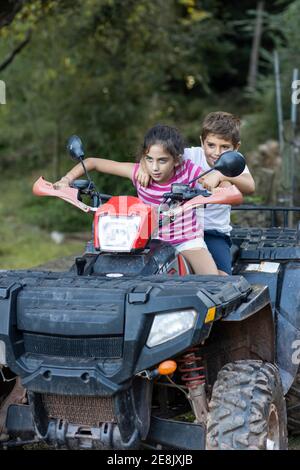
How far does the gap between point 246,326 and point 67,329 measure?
1021 millimetres

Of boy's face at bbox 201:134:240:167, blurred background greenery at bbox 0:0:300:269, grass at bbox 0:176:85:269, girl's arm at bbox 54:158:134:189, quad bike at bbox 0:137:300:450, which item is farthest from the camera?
blurred background greenery at bbox 0:0:300:269

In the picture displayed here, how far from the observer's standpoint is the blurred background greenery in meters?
13.3

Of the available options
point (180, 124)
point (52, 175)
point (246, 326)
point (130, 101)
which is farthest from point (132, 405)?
point (180, 124)

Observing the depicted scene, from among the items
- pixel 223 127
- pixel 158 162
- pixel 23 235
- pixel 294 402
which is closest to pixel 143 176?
pixel 158 162

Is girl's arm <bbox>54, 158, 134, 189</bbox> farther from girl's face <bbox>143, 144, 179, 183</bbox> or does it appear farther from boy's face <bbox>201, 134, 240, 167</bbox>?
boy's face <bbox>201, 134, 240, 167</bbox>

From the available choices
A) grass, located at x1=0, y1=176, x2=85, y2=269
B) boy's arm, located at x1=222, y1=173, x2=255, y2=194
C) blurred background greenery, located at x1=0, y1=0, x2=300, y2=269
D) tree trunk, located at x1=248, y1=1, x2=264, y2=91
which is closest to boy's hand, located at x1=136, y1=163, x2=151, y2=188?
boy's arm, located at x1=222, y1=173, x2=255, y2=194

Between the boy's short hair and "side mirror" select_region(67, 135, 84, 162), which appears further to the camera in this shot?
the boy's short hair

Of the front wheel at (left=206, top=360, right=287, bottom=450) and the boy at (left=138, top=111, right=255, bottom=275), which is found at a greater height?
the boy at (left=138, top=111, right=255, bottom=275)

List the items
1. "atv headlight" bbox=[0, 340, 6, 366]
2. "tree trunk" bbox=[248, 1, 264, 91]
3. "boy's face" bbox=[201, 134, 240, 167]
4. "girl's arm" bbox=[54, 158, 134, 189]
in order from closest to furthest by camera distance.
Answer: "atv headlight" bbox=[0, 340, 6, 366], "girl's arm" bbox=[54, 158, 134, 189], "boy's face" bbox=[201, 134, 240, 167], "tree trunk" bbox=[248, 1, 264, 91]

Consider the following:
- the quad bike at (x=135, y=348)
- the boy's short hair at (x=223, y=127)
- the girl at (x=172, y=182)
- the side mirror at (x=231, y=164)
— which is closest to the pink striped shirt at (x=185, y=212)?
the girl at (x=172, y=182)

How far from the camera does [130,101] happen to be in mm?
15156

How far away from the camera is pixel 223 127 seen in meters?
4.72

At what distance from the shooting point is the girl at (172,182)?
4.25 m

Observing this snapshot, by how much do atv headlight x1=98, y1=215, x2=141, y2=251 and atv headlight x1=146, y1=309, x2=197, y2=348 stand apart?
1.83ft
